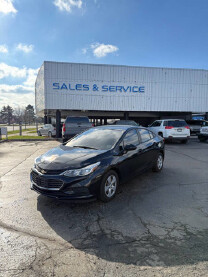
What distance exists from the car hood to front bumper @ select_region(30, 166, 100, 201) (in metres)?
0.22

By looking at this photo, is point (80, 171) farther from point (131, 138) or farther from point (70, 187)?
point (131, 138)

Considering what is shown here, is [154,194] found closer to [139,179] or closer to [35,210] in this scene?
[139,179]

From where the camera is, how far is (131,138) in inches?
185

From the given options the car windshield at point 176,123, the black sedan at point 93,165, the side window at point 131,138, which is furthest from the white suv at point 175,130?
the side window at point 131,138

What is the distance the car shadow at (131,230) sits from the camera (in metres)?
2.32

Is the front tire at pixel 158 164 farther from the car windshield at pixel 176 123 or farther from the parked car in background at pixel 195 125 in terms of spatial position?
the parked car in background at pixel 195 125

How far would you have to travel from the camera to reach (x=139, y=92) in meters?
20.0

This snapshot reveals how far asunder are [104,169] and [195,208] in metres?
1.97

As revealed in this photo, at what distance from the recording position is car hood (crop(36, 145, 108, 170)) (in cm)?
343

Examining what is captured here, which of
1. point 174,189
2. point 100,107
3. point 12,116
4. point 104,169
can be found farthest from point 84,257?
point 12,116

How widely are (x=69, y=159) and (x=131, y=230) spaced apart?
1.71 m

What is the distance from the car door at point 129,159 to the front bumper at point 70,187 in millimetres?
911

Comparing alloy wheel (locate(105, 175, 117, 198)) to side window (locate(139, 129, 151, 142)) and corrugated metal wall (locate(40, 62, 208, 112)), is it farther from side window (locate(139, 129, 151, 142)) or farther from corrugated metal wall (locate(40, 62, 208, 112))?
corrugated metal wall (locate(40, 62, 208, 112))

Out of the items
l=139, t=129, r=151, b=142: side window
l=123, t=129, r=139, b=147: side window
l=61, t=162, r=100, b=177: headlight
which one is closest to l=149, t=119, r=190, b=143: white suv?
l=139, t=129, r=151, b=142: side window
